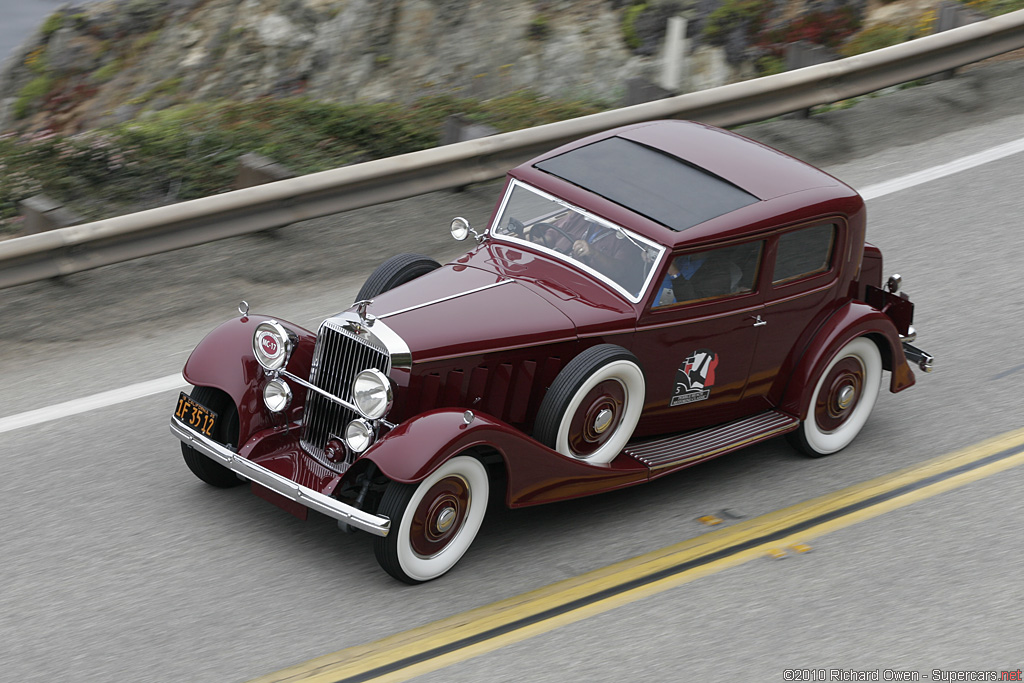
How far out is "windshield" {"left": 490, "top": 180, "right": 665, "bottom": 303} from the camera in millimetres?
6078

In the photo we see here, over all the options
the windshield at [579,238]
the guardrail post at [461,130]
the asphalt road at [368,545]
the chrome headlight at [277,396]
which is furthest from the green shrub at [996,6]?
the chrome headlight at [277,396]

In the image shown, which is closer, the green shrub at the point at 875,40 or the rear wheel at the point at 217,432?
the rear wheel at the point at 217,432

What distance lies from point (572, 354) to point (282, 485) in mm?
1578

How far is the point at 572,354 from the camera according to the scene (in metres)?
5.84

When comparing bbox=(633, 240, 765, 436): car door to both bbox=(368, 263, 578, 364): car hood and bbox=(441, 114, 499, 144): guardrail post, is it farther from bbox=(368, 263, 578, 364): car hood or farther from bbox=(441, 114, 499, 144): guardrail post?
bbox=(441, 114, 499, 144): guardrail post

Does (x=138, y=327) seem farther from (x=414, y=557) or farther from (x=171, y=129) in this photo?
(x=414, y=557)

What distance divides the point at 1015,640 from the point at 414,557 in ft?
8.87

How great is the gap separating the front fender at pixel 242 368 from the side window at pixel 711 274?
1.88 metres

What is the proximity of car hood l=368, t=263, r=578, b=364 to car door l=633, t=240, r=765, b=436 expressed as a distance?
55 centimetres

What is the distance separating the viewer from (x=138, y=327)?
25.5 feet

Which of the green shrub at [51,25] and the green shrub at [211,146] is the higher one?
the green shrub at [211,146]

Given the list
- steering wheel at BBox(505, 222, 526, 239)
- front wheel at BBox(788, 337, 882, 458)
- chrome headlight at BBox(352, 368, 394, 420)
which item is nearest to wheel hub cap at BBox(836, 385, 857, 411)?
front wheel at BBox(788, 337, 882, 458)

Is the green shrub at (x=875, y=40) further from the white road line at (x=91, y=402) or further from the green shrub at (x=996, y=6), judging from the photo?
the white road line at (x=91, y=402)

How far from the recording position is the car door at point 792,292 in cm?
638
